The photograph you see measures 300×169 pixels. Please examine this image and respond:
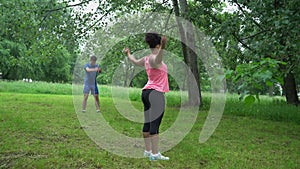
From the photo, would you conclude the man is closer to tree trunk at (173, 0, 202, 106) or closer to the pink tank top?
tree trunk at (173, 0, 202, 106)

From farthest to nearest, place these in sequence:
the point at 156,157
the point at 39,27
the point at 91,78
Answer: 1. the point at 39,27
2. the point at 91,78
3. the point at 156,157

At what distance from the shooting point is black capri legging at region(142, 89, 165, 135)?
3593mm

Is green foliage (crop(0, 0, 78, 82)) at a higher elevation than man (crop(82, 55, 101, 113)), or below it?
higher

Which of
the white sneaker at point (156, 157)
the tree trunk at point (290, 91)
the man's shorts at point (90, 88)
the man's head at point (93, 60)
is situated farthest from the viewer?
the tree trunk at point (290, 91)

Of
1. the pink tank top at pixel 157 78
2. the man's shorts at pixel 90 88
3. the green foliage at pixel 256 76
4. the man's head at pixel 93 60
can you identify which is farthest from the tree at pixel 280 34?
the man's shorts at pixel 90 88

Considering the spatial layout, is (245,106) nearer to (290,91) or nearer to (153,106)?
(290,91)

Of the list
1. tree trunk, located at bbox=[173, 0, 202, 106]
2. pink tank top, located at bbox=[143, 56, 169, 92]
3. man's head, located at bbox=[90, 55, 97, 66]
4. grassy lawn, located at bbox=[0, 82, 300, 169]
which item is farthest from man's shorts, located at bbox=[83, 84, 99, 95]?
pink tank top, located at bbox=[143, 56, 169, 92]

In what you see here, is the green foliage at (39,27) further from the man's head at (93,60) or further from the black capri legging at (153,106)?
the black capri legging at (153,106)

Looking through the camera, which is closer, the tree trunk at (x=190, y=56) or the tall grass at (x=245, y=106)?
the tall grass at (x=245, y=106)

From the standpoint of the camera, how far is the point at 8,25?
861 centimetres

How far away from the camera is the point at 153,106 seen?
3625mm

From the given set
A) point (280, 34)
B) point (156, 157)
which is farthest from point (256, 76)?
point (280, 34)

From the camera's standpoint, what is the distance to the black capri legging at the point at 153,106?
359 centimetres

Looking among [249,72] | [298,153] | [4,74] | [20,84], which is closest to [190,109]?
[298,153]
